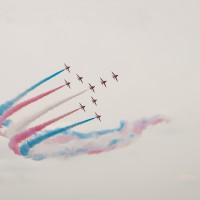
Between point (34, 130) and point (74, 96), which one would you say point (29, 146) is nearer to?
point (34, 130)

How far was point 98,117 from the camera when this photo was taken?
14162 centimetres

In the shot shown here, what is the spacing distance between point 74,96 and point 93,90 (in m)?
12.5

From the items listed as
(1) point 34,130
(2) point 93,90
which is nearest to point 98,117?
(2) point 93,90

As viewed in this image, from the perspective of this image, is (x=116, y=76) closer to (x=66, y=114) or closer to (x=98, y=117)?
(x=98, y=117)

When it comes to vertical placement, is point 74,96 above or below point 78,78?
Answer: below

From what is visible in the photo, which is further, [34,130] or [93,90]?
[93,90]

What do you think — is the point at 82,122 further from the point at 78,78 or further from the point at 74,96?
the point at 78,78

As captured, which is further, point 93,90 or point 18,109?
point 93,90

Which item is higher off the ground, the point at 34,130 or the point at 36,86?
the point at 36,86

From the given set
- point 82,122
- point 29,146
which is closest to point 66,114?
point 82,122

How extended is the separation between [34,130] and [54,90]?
10341mm

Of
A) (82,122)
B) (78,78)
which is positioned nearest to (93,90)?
(78,78)

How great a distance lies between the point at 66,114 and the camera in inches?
5148

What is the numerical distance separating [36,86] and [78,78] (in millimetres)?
15609
